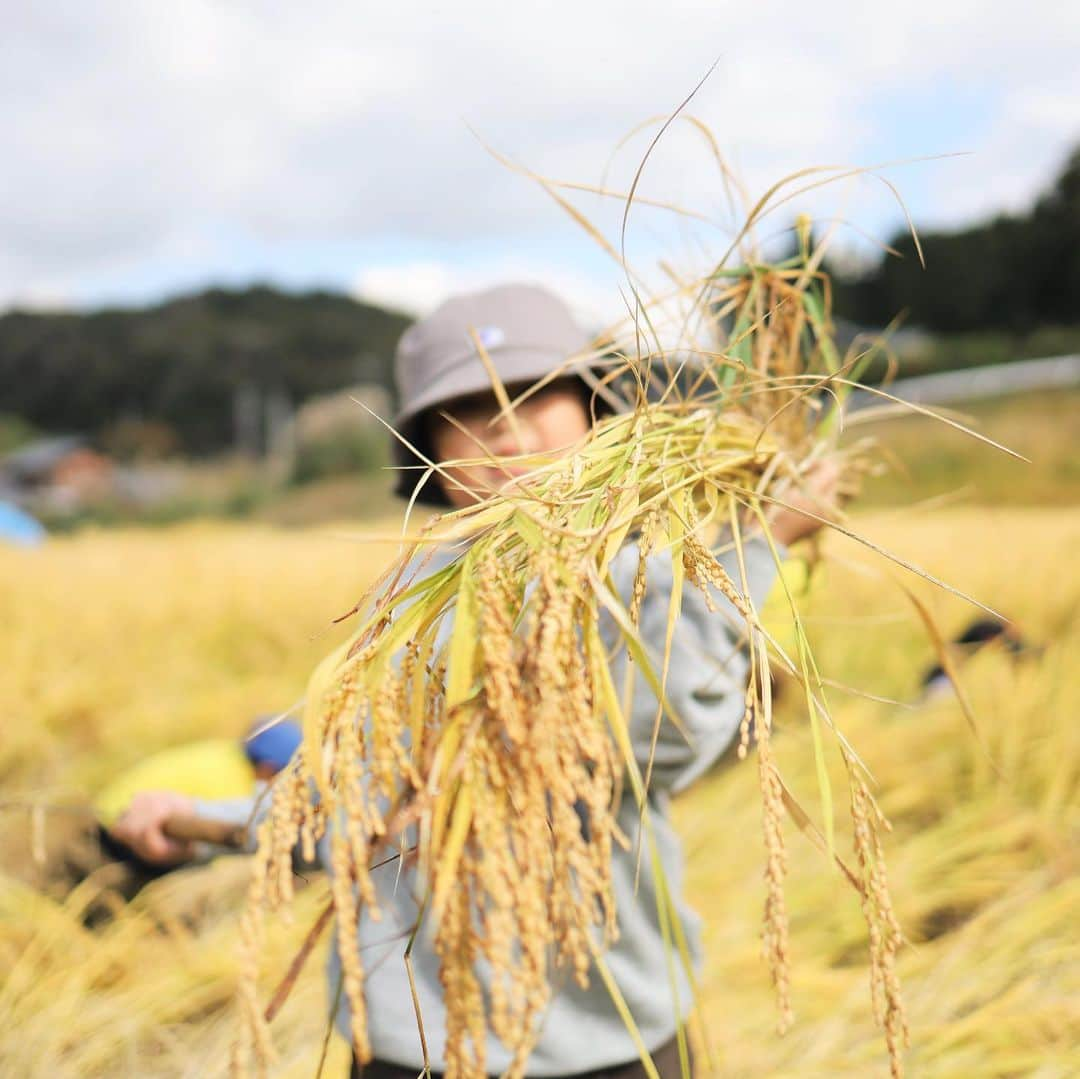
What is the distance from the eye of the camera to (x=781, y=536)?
3.95ft

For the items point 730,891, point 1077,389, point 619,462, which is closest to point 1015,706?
point 730,891

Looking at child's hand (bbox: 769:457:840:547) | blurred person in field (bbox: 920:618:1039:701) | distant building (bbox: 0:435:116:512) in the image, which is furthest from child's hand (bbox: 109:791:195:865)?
distant building (bbox: 0:435:116:512)

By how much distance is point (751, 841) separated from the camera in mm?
2443

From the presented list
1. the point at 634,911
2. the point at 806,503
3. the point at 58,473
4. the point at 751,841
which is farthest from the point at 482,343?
the point at 58,473

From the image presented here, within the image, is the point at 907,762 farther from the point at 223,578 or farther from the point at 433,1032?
the point at 223,578

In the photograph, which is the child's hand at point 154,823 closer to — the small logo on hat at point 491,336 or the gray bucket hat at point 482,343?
the gray bucket hat at point 482,343

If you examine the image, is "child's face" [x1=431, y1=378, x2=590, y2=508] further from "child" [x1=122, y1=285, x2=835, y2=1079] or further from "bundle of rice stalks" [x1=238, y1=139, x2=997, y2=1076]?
"bundle of rice stalks" [x1=238, y1=139, x2=997, y2=1076]

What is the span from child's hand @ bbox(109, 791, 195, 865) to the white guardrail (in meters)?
17.4

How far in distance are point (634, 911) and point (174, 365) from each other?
5166 cm

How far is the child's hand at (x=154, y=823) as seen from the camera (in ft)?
4.90

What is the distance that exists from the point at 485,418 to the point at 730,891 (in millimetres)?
1399

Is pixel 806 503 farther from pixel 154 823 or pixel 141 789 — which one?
pixel 141 789

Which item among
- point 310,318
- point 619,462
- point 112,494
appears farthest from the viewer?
point 310,318

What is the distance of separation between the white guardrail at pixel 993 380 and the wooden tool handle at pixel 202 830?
687 inches
